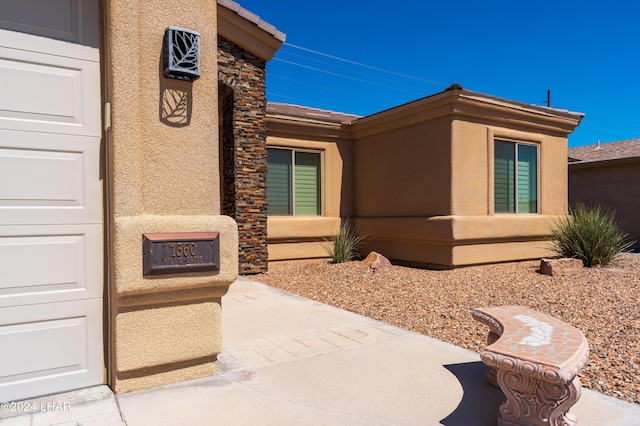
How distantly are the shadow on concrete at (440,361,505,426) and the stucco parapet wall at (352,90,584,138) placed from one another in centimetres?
680

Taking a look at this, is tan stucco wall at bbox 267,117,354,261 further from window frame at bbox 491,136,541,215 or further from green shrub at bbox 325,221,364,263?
window frame at bbox 491,136,541,215

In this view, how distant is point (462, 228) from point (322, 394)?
273 inches

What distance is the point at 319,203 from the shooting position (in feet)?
38.4

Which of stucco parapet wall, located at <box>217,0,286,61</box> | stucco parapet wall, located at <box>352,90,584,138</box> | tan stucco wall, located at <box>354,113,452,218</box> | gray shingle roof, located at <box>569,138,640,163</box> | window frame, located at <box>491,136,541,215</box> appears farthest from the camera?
gray shingle roof, located at <box>569,138,640,163</box>

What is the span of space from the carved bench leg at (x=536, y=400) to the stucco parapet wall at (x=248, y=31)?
8.25 meters

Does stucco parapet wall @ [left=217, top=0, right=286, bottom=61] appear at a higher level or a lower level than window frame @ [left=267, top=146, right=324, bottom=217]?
higher

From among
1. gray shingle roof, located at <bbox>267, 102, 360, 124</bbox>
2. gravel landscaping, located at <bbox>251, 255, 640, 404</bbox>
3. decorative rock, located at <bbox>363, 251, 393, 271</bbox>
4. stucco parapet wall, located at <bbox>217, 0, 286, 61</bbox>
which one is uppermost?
stucco parapet wall, located at <bbox>217, 0, 286, 61</bbox>

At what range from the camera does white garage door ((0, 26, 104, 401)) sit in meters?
2.99

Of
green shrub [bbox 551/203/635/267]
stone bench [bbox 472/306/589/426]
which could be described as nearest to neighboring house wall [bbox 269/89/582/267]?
green shrub [bbox 551/203/635/267]

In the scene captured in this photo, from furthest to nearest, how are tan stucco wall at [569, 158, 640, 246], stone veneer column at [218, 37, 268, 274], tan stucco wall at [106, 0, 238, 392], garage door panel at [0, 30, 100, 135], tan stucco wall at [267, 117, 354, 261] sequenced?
tan stucco wall at [569, 158, 640, 246], tan stucco wall at [267, 117, 354, 261], stone veneer column at [218, 37, 268, 274], tan stucco wall at [106, 0, 238, 392], garage door panel at [0, 30, 100, 135]

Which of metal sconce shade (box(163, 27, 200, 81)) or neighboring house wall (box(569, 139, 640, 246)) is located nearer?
metal sconce shade (box(163, 27, 200, 81))

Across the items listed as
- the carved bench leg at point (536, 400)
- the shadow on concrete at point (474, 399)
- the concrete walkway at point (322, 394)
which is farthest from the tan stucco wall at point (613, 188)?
the carved bench leg at point (536, 400)

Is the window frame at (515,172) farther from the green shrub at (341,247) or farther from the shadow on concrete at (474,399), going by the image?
the shadow on concrete at (474,399)

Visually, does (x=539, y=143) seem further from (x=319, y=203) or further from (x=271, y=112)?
(x=271, y=112)
